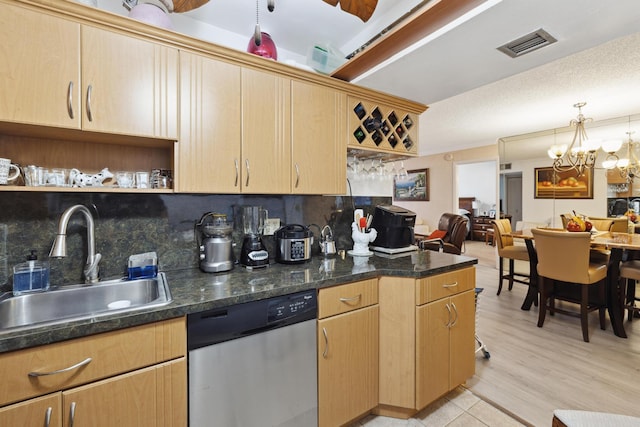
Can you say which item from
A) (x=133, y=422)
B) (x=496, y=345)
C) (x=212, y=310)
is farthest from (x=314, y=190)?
(x=496, y=345)

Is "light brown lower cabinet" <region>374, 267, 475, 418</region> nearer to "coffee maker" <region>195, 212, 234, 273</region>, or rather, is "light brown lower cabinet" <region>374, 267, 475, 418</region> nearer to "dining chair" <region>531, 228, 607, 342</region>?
"coffee maker" <region>195, 212, 234, 273</region>

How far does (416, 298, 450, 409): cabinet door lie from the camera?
5.29 feet

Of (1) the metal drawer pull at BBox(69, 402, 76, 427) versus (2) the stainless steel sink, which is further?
(2) the stainless steel sink

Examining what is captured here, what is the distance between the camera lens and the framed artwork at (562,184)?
452 cm

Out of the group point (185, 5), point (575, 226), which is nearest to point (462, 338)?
point (575, 226)

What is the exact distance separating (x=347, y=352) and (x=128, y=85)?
169cm

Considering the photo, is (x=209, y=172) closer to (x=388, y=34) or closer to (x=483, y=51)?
(x=388, y=34)

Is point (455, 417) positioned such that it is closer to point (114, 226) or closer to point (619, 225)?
point (114, 226)

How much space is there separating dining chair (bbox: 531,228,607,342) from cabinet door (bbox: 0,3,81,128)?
3.65 m

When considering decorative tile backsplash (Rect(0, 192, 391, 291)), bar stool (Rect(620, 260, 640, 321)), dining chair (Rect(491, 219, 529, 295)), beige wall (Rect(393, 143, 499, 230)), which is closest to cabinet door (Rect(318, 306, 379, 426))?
decorative tile backsplash (Rect(0, 192, 391, 291))

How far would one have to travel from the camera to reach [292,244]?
1.77 m

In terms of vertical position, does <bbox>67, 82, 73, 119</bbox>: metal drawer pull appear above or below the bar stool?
above

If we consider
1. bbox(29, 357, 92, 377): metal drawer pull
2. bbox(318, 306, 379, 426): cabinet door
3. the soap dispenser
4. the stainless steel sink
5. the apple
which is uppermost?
the apple

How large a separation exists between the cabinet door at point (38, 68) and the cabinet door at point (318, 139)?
1.01 m
